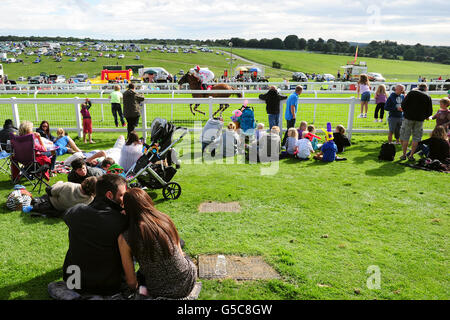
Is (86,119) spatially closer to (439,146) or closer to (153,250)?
(153,250)

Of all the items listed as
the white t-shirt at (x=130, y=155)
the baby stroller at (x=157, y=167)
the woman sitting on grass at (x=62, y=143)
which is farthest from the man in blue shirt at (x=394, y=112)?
the woman sitting on grass at (x=62, y=143)

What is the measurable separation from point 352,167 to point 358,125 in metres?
5.15

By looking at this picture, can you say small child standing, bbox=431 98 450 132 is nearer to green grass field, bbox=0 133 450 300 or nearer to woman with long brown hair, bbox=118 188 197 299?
green grass field, bbox=0 133 450 300

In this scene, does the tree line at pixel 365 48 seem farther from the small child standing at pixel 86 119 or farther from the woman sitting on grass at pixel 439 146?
the woman sitting on grass at pixel 439 146

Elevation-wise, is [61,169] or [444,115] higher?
[444,115]

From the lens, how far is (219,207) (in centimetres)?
712

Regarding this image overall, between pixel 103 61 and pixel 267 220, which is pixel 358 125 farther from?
pixel 103 61

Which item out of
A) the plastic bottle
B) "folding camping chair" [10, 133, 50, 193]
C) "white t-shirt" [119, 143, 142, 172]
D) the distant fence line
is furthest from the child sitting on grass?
"folding camping chair" [10, 133, 50, 193]

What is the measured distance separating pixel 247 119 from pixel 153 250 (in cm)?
847

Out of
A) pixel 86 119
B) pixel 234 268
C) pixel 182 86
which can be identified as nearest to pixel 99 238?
pixel 234 268

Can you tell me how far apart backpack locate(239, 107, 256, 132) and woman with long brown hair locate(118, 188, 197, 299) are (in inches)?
320

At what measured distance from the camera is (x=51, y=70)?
83.1m

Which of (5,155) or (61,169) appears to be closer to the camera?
(5,155)
